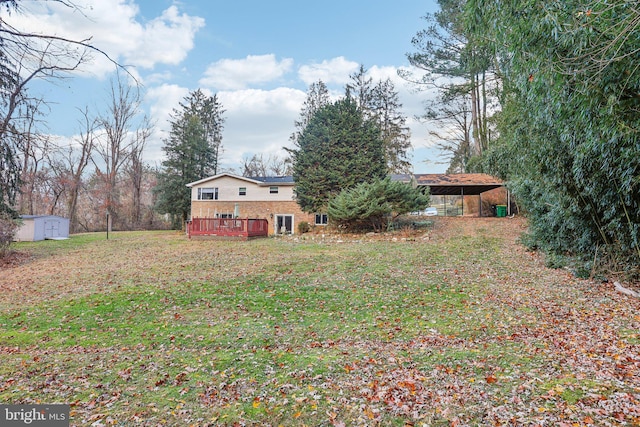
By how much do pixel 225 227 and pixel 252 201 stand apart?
226 inches

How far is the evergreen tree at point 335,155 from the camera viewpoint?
1914 centimetres

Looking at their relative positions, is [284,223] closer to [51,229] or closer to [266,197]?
[266,197]

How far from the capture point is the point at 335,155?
19484 millimetres

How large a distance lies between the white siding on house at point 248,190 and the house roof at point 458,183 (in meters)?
9.15

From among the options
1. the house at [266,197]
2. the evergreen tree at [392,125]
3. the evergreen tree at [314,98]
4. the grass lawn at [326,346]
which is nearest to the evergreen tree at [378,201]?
the house at [266,197]

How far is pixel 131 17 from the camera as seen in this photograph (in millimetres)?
6410

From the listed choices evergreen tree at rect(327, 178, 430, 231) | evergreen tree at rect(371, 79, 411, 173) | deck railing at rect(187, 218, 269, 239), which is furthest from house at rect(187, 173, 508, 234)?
evergreen tree at rect(371, 79, 411, 173)

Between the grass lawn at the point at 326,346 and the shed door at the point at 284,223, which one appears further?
the shed door at the point at 284,223

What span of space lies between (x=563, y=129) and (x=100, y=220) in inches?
1406

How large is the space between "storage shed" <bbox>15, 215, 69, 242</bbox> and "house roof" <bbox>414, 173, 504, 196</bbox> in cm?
2345

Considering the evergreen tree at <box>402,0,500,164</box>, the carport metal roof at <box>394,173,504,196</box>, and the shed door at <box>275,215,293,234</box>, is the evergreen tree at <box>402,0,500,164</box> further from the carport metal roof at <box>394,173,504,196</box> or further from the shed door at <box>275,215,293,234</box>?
the shed door at <box>275,215,293,234</box>

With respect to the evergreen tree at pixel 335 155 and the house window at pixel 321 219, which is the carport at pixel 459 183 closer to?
the evergreen tree at pixel 335 155

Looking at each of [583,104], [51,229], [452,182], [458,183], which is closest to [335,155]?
[452,182]

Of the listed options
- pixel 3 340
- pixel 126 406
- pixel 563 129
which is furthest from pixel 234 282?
pixel 563 129
